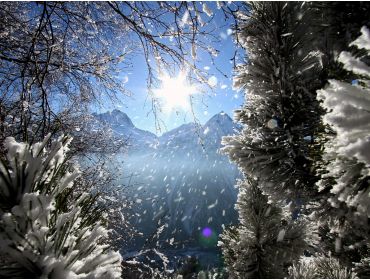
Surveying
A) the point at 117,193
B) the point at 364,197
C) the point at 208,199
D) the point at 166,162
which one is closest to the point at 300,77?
the point at 364,197

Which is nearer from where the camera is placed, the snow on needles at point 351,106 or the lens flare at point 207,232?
the snow on needles at point 351,106

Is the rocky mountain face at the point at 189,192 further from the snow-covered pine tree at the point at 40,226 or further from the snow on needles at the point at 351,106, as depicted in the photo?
the snow on needles at the point at 351,106

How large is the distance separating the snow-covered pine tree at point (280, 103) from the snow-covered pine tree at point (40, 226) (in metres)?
1.48

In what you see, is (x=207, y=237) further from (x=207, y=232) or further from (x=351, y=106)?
(x=351, y=106)

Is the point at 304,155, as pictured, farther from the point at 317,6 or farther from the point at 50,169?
the point at 50,169

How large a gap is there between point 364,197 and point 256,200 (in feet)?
7.88

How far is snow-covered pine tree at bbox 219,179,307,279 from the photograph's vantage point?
10.4 feet

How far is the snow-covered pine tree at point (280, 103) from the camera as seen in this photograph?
2.06m

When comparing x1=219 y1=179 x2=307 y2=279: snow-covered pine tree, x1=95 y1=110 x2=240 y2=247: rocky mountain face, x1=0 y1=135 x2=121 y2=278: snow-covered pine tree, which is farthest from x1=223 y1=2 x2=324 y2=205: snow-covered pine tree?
x1=95 y1=110 x2=240 y2=247: rocky mountain face

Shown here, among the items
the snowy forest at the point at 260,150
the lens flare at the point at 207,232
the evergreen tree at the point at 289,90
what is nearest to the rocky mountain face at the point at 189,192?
the lens flare at the point at 207,232

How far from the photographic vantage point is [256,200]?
10.7 ft

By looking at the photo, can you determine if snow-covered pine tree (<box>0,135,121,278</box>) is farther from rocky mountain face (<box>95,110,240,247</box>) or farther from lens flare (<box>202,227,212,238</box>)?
lens flare (<box>202,227,212,238</box>)

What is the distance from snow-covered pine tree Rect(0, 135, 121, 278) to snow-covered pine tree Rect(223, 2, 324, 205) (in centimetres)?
148

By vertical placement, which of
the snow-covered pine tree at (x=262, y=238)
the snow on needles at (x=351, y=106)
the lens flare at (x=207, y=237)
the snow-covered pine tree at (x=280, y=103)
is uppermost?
the snow-covered pine tree at (x=280, y=103)
